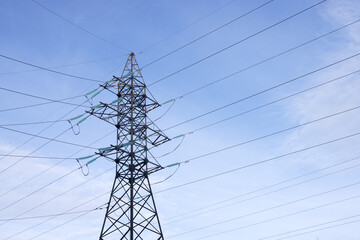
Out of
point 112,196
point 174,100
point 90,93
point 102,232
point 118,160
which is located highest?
point 90,93

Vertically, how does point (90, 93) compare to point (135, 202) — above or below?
above

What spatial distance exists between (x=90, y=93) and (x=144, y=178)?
25.2 feet

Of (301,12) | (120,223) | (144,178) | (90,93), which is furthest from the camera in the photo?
(90,93)

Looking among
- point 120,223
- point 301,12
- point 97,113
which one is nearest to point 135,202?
point 120,223

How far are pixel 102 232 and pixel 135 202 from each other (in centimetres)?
219

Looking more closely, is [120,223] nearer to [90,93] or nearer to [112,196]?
[112,196]

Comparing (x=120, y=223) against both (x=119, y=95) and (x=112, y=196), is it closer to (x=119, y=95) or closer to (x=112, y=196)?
(x=112, y=196)

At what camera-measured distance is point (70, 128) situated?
71.7 feet

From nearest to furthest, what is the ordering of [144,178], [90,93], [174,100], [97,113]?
1. [144,178]
2. [97,113]
3. [174,100]
4. [90,93]

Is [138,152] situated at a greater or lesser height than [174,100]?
lesser

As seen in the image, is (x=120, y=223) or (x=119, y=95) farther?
(x=119, y=95)

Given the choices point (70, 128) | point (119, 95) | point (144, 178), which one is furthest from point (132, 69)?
point (144, 178)

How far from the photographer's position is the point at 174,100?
70.9ft

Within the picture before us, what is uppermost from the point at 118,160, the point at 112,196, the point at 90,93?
the point at 90,93
